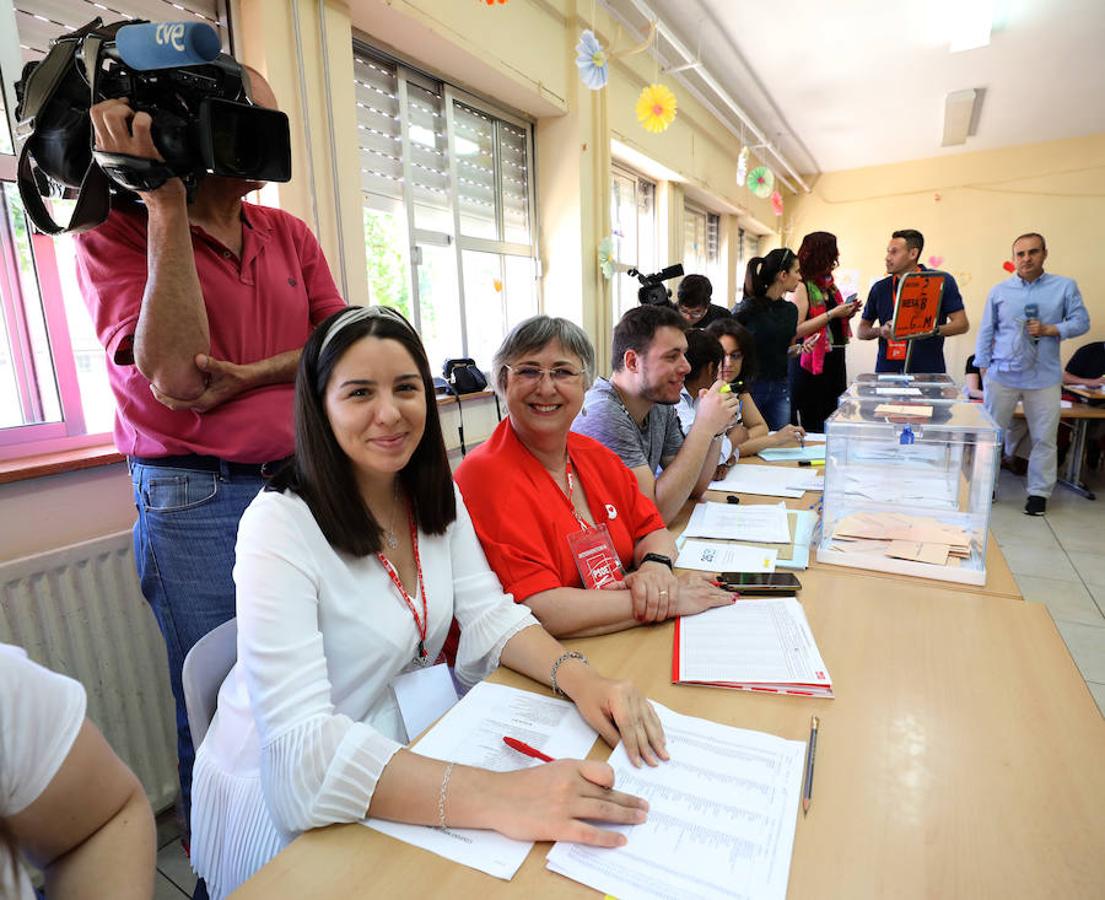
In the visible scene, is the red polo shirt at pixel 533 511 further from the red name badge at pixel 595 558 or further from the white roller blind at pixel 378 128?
the white roller blind at pixel 378 128

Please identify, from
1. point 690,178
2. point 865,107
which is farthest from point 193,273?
point 865,107

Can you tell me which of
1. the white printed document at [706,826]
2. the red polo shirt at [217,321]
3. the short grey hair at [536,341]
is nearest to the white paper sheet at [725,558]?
the short grey hair at [536,341]

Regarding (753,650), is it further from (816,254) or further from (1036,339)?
(1036,339)

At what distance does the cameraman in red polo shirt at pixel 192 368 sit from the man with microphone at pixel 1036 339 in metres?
4.62

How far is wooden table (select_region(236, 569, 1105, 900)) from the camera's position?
63cm

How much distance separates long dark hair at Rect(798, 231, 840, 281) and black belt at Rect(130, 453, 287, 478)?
3.40m

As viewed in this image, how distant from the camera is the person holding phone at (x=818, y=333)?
3.78 meters

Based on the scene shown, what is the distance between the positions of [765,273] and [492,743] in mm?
3130

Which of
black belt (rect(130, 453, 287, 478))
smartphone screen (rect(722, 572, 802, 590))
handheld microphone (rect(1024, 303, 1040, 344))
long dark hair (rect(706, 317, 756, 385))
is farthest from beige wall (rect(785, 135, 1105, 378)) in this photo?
black belt (rect(130, 453, 287, 478))

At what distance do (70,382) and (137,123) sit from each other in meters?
1.02

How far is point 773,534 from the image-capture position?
160 centimetres

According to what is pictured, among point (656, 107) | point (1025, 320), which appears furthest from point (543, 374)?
point (1025, 320)

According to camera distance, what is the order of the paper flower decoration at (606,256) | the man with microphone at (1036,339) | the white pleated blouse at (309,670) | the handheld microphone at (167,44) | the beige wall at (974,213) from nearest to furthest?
the white pleated blouse at (309,670) → the handheld microphone at (167,44) → the paper flower decoration at (606,256) → the man with microphone at (1036,339) → the beige wall at (974,213)

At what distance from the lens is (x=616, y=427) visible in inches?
71.3
